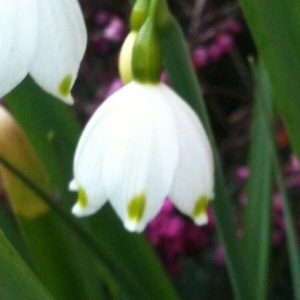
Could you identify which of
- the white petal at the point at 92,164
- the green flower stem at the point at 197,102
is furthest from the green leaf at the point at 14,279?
the green flower stem at the point at 197,102

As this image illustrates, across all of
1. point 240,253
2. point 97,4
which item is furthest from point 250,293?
point 97,4

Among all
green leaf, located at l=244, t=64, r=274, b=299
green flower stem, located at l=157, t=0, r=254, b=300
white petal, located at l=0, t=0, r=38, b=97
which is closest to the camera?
white petal, located at l=0, t=0, r=38, b=97

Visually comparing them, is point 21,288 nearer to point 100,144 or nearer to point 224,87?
point 100,144

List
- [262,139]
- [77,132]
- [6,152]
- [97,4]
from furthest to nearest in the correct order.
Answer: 1. [97,4]
2. [262,139]
3. [77,132]
4. [6,152]

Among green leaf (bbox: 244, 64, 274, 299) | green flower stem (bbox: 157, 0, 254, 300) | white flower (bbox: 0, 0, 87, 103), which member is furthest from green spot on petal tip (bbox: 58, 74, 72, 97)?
green leaf (bbox: 244, 64, 274, 299)

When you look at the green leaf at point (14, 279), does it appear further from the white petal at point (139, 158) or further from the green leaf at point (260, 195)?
the green leaf at point (260, 195)

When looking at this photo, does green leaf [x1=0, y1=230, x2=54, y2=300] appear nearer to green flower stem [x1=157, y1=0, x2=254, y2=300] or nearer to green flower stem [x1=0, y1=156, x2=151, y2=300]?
green flower stem [x1=0, y1=156, x2=151, y2=300]

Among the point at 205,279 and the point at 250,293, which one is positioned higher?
the point at 250,293
